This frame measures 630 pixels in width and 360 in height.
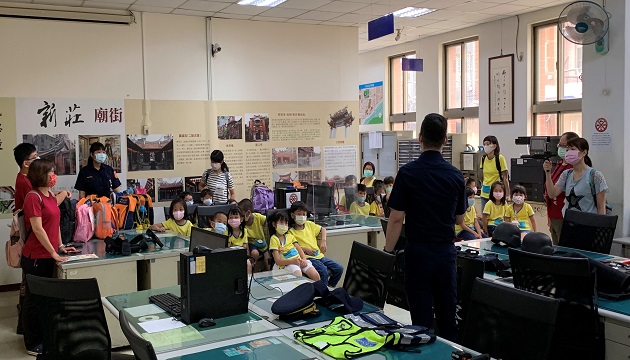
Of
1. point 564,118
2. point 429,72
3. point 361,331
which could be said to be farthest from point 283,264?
point 429,72

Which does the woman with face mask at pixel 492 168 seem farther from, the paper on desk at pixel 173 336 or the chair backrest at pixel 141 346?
the chair backrest at pixel 141 346

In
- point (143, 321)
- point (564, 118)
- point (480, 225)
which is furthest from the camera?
point (564, 118)

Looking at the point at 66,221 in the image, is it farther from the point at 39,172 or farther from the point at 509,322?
the point at 509,322

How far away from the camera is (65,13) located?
25.1 feet

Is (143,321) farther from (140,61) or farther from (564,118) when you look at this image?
(564,118)

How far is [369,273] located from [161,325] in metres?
1.29

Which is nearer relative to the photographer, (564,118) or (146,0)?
(146,0)

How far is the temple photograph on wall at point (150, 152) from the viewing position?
26.7 ft

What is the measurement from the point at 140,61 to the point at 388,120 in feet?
19.6

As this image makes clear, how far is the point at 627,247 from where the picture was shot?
18.7ft

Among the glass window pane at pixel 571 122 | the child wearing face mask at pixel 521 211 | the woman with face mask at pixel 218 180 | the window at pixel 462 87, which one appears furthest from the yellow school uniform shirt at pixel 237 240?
the window at pixel 462 87

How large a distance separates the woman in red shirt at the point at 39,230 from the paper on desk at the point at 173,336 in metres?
2.21

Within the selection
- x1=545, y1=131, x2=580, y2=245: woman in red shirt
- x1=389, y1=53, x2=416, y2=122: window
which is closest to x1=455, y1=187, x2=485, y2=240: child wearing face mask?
x1=545, y1=131, x2=580, y2=245: woman in red shirt

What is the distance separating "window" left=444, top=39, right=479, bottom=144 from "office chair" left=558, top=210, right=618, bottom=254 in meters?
5.47
